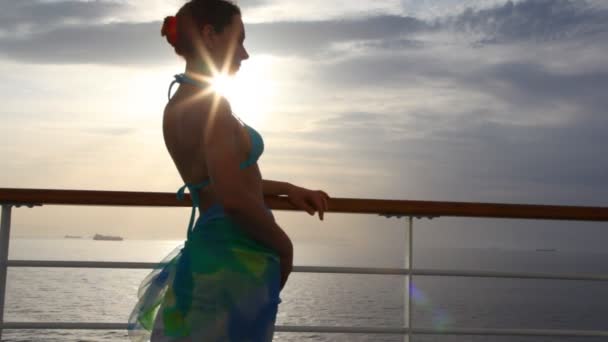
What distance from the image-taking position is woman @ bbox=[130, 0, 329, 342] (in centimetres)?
129

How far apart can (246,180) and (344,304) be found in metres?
85.0

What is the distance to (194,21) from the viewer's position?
A: 1.32m

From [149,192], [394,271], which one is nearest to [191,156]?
[149,192]

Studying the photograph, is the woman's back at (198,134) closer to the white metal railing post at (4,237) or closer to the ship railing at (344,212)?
the ship railing at (344,212)

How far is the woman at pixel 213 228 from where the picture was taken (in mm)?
1288

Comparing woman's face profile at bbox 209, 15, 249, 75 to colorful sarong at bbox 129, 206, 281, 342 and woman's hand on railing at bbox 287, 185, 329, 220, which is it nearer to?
colorful sarong at bbox 129, 206, 281, 342

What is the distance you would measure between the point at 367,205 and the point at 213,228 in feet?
3.28

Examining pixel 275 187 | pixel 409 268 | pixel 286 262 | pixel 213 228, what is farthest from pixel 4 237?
pixel 409 268

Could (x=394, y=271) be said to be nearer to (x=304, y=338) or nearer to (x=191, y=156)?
→ (x=191, y=156)

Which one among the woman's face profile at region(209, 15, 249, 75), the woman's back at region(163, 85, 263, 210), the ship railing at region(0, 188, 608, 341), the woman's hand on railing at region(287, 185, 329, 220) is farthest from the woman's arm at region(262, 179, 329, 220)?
the woman's face profile at region(209, 15, 249, 75)

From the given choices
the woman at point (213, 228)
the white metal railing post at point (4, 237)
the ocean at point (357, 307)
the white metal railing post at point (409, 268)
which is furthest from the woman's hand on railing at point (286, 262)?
→ the ocean at point (357, 307)

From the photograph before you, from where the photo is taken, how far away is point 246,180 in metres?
1.33

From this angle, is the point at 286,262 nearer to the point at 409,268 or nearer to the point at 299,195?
the point at 299,195

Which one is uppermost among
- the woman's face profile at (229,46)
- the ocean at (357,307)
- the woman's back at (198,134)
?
the woman's face profile at (229,46)
